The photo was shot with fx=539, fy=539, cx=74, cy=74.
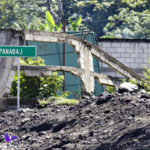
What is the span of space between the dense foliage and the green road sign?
3397 cm

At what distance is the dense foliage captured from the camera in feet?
170

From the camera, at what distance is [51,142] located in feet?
30.8

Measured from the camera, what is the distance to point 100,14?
→ 6334 centimetres

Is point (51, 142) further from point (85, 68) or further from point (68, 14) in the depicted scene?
point (68, 14)

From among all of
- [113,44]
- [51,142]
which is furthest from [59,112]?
[113,44]

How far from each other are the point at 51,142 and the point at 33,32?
17.3ft

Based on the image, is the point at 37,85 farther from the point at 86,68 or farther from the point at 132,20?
the point at 132,20

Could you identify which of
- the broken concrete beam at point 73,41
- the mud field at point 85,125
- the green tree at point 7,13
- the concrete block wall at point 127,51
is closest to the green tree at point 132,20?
the green tree at point 7,13

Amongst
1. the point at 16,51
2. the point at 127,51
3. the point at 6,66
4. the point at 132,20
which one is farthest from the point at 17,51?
the point at 132,20

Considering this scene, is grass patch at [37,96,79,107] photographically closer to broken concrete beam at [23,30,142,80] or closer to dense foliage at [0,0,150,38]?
broken concrete beam at [23,30,142,80]

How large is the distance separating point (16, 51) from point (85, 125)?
12.5ft

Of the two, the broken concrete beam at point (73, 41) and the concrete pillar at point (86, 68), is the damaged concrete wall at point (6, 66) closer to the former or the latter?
the broken concrete beam at point (73, 41)

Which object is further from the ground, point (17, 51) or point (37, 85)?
point (17, 51)

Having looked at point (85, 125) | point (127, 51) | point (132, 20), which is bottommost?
point (85, 125)
